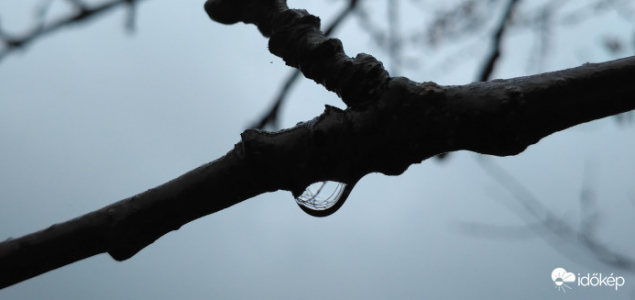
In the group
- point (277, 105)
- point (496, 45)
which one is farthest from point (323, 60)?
point (496, 45)

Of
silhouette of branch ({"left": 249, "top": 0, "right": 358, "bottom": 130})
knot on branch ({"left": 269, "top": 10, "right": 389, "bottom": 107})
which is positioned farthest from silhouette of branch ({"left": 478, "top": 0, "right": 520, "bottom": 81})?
knot on branch ({"left": 269, "top": 10, "right": 389, "bottom": 107})

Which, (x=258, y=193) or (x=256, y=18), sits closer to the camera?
(x=258, y=193)

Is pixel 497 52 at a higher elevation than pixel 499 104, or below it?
higher

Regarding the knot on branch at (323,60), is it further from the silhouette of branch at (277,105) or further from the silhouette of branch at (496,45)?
the silhouette of branch at (496,45)

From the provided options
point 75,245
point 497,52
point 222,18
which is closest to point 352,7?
point 497,52

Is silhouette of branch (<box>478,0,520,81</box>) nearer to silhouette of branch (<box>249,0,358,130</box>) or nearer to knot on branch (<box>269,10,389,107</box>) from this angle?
silhouette of branch (<box>249,0,358,130</box>)

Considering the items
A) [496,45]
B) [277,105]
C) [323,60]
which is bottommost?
[323,60]

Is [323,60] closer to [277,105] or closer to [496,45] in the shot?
[277,105]

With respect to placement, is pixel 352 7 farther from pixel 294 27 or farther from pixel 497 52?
pixel 294 27

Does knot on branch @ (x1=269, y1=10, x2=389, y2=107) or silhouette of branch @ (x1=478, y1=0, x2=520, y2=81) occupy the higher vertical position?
silhouette of branch @ (x1=478, y1=0, x2=520, y2=81)
